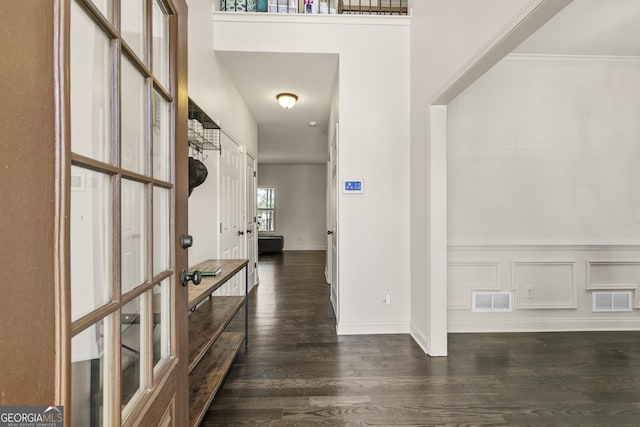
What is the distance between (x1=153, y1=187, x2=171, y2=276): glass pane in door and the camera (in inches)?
37.5

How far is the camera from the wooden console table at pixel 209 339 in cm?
154

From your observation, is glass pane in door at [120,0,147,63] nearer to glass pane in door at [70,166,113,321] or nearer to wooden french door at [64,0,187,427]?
wooden french door at [64,0,187,427]

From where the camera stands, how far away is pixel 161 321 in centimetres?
99

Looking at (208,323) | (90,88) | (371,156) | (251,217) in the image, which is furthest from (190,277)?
(251,217)

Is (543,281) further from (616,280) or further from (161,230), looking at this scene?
(161,230)

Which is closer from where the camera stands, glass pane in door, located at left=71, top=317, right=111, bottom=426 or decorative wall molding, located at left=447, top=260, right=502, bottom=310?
glass pane in door, located at left=71, top=317, right=111, bottom=426

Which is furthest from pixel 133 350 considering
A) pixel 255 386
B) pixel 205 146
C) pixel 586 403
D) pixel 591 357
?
pixel 591 357

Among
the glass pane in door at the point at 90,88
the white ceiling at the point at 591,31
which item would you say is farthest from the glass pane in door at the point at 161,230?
the white ceiling at the point at 591,31

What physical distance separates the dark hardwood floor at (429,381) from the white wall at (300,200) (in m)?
6.32

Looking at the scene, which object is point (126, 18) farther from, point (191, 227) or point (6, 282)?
point (191, 227)

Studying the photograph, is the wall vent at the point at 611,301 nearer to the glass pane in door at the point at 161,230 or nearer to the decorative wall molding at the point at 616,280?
the decorative wall molding at the point at 616,280

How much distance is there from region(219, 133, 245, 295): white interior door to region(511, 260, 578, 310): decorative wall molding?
2979mm

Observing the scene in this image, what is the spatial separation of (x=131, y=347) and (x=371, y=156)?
2474 millimetres

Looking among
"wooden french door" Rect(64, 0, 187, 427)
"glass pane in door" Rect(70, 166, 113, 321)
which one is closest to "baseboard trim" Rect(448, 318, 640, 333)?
"wooden french door" Rect(64, 0, 187, 427)
